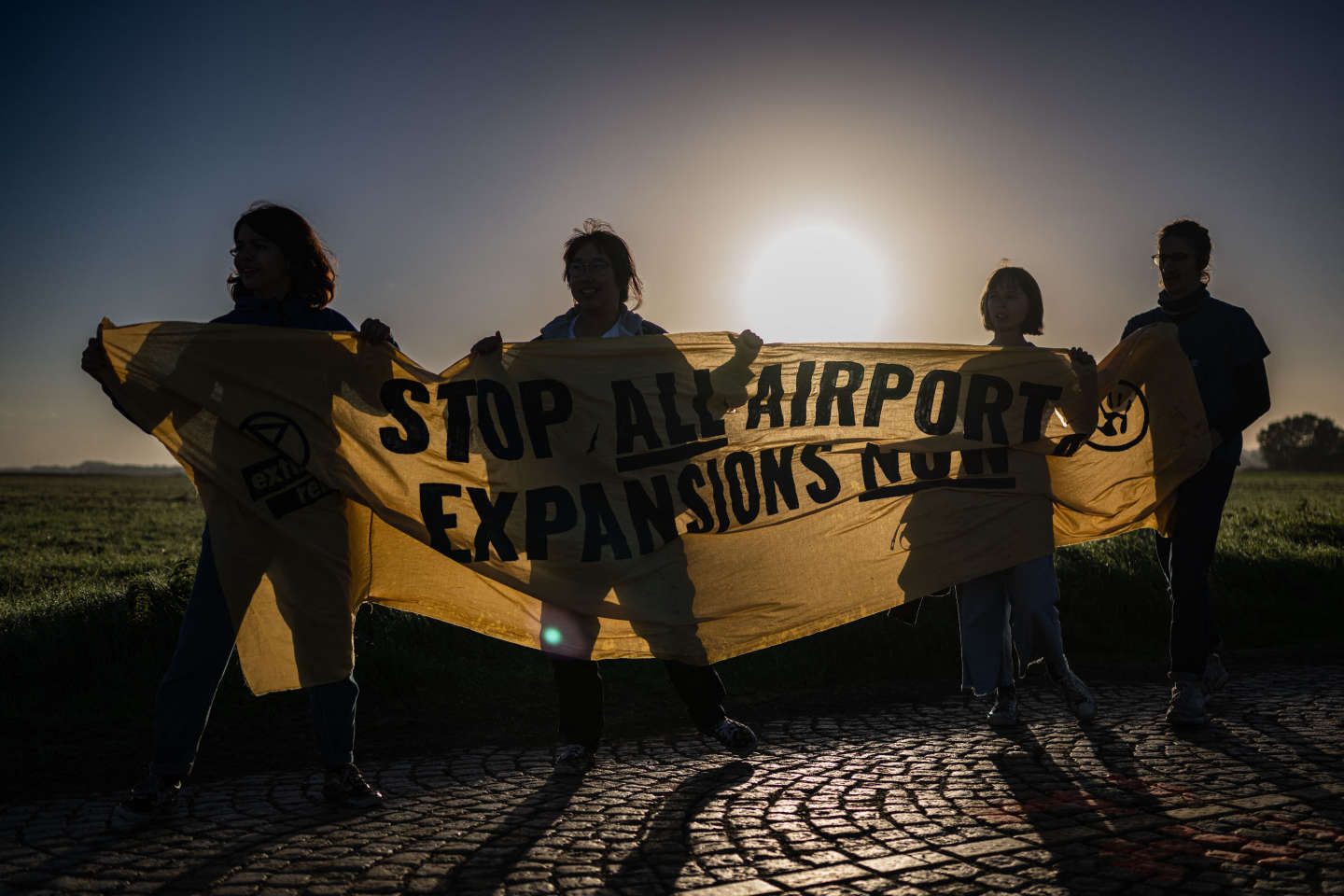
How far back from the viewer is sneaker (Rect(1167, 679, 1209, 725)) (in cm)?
522

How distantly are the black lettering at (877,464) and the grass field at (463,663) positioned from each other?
5.51 feet

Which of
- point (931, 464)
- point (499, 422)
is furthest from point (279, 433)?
point (931, 464)

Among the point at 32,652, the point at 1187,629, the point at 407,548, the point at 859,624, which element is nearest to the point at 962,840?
the point at 1187,629

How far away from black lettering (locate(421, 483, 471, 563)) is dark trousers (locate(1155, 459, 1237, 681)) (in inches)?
152

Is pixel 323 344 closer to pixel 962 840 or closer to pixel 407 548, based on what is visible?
pixel 407 548

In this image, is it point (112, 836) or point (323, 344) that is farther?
point (323, 344)

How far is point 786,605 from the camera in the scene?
536 cm

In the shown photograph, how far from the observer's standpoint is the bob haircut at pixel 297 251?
14.5 feet

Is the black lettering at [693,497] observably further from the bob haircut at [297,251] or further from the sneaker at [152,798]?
the sneaker at [152,798]

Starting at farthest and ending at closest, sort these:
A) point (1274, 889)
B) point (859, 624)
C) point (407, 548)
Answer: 1. point (859, 624)
2. point (407, 548)
3. point (1274, 889)

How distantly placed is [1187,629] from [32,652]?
7.35 meters

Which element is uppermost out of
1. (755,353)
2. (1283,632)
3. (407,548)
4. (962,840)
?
(755,353)

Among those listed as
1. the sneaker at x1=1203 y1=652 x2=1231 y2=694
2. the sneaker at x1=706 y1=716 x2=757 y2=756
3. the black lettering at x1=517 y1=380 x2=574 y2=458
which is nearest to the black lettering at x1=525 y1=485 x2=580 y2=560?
the black lettering at x1=517 y1=380 x2=574 y2=458

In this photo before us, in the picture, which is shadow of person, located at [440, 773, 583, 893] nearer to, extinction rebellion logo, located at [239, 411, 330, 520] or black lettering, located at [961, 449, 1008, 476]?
extinction rebellion logo, located at [239, 411, 330, 520]
